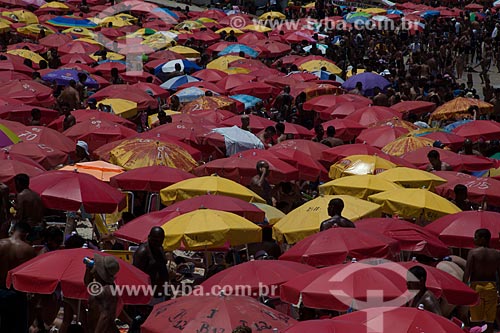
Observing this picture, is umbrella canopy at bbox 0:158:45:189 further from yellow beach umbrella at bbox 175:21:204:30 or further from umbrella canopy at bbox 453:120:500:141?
yellow beach umbrella at bbox 175:21:204:30

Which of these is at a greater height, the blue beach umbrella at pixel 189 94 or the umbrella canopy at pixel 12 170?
the umbrella canopy at pixel 12 170

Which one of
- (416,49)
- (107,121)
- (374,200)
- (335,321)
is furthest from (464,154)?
(416,49)

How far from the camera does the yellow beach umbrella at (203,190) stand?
42.5 feet

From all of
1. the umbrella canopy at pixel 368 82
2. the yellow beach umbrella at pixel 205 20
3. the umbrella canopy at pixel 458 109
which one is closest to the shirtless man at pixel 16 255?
the umbrella canopy at pixel 458 109

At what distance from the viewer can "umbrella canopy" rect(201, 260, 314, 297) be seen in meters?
9.47

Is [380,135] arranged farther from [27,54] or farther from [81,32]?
[81,32]

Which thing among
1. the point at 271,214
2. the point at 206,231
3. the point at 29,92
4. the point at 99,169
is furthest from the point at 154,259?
the point at 29,92

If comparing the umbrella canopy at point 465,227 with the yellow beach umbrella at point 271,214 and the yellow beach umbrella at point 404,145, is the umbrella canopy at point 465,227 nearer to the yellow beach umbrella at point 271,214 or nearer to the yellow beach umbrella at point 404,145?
the yellow beach umbrella at point 271,214

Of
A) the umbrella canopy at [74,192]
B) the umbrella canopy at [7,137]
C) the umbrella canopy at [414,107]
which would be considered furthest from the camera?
the umbrella canopy at [414,107]

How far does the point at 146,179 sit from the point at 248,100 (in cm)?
880

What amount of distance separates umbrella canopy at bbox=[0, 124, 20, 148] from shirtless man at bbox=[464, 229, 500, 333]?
7.05 metres

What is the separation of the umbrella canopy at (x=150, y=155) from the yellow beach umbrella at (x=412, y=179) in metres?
2.65

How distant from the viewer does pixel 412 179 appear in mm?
14336

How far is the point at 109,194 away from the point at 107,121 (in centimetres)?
477
